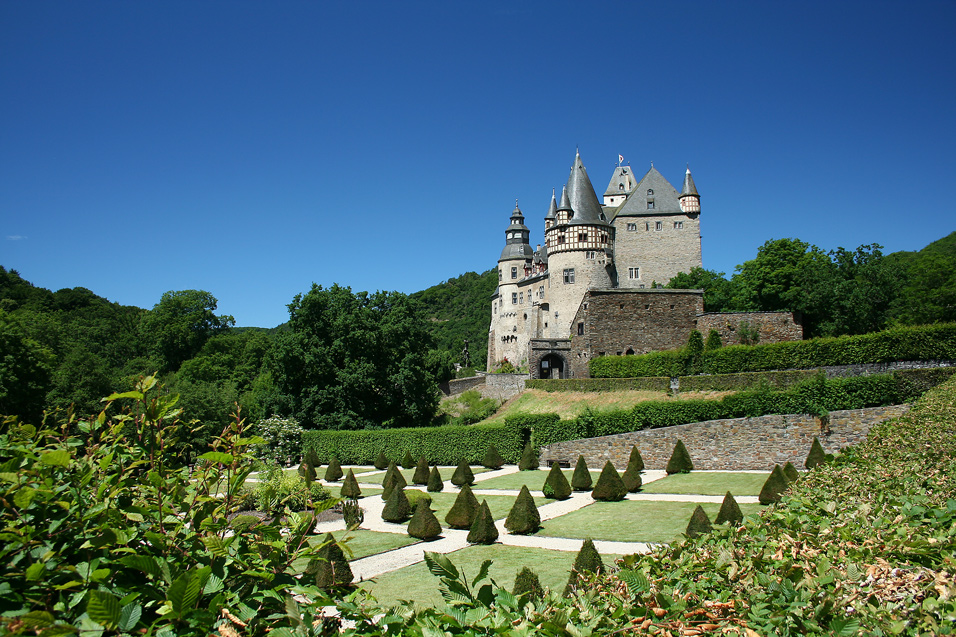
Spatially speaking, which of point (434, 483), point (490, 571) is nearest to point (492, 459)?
point (434, 483)

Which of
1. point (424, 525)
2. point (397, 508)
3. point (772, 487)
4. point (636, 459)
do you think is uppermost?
point (772, 487)

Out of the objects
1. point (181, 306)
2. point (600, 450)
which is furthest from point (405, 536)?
point (181, 306)

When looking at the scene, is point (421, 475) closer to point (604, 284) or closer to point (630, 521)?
point (630, 521)

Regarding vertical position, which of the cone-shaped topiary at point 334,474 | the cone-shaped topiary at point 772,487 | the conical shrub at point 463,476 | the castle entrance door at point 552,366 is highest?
the castle entrance door at point 552,366

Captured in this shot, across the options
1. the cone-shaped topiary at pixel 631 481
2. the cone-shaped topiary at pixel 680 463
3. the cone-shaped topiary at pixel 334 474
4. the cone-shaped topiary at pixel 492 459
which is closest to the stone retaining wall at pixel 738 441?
the cone-shaped topiary at pixel 680 463

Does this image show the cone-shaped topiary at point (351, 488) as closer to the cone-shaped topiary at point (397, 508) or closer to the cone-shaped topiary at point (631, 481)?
the cone-shaped topiary at point (397, 508)

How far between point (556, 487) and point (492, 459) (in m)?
7.43

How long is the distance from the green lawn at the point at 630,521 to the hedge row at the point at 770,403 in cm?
658

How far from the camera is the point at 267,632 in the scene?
8.23 ft

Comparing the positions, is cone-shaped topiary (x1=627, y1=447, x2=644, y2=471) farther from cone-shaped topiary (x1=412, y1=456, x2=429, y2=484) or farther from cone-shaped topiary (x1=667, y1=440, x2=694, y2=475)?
cone-shaped topiary (x1=412, y1=456, x2=429, y2=484)

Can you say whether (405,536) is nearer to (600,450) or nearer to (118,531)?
(600,450)

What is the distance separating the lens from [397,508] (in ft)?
56.4

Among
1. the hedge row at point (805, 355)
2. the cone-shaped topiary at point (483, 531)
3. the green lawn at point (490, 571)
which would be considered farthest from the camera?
the hedge row at point (805, 355)

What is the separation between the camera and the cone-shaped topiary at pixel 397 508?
676 inches
